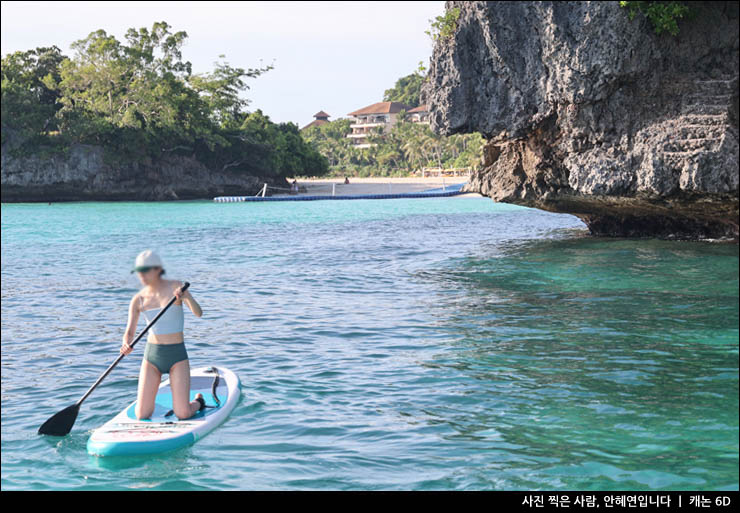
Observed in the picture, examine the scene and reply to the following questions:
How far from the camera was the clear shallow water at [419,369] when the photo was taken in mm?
6359

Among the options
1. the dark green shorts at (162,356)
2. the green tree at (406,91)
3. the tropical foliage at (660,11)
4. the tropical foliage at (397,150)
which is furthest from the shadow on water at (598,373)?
the green tree at (406,91)

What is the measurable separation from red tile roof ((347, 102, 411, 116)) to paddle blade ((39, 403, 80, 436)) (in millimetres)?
118897

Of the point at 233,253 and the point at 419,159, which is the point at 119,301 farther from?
the point at 419,159

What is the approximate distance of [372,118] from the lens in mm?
126938

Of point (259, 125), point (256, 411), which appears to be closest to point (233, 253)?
point (256, 411)

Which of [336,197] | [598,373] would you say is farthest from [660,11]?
[336,197]

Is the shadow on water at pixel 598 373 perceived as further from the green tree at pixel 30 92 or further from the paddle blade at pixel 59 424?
the green tree at pixel 30 92

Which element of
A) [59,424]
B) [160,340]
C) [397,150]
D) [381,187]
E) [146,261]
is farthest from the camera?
[397,150]

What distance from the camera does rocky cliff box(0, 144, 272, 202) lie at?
55906 mm

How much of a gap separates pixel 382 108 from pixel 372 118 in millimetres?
2619

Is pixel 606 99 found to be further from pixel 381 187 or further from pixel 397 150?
pixel 397 150

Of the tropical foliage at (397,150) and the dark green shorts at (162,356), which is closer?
the dark green shorts at (162,356)

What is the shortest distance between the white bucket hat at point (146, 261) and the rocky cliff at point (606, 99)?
44.4ft

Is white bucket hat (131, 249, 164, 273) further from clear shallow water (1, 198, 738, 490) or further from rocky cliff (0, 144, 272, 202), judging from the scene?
rocky cliff (0, 144, 272, 202)
